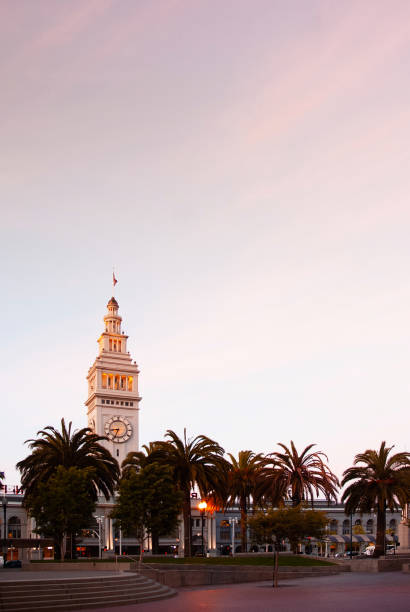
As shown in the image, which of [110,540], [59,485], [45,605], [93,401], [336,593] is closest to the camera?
[45,605]

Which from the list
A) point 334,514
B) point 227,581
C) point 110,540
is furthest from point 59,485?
point 334,514

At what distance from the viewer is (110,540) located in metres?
→ 97.1

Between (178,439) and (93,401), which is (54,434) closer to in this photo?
(178,439)

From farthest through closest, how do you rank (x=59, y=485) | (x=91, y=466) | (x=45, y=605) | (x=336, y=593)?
(x=91, y=466) < (x=59, y=485) < (x=336, y=593) < (x=45, y=605)

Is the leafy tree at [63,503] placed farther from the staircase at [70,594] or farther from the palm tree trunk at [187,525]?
the staircase at [70,594]

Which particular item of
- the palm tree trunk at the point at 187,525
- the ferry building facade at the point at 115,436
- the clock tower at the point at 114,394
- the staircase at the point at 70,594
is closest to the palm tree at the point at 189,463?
the palm tree trunk at the point at 187,525

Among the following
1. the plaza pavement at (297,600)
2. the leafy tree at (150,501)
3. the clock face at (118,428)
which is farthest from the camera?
the clock face at (118,428)

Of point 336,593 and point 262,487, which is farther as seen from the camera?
point 262,487

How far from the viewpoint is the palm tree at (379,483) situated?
5012 cm

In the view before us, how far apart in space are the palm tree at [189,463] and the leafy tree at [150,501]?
3.63 metres

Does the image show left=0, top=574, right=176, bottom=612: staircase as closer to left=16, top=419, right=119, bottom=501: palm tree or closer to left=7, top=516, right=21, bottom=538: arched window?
left=16, top=419, right=119, bottom=501: palm tree

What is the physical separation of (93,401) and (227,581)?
7534cm

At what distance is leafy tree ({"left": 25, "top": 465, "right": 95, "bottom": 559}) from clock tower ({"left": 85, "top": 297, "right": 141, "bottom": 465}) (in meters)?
59.8

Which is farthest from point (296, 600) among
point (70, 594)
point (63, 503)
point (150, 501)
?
point (63, 503)
